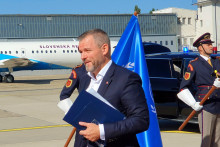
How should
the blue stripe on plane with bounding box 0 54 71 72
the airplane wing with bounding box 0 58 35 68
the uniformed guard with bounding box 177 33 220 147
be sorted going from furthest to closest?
the blue stripe on plane with bounding box 0 54 71 72, the airplane wing with bounding box 0 58 35 68, the uniformed guard with bounding box 177 33 220 147

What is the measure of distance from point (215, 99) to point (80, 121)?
3169 mm

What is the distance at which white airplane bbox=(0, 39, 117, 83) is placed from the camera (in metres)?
33.7

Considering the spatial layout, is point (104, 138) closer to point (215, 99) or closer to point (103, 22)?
point (215, 99)

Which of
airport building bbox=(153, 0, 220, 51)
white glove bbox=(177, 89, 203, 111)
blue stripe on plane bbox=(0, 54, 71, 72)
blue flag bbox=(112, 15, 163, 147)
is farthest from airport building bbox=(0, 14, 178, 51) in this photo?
white glove bbox=(177, 89, 203, 111)

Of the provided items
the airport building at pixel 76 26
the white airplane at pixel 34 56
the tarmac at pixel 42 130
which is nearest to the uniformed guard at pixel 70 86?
the tarmac at pixel 42 130

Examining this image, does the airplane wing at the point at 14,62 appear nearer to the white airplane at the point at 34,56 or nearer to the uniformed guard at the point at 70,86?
the white airplane at the point at 34,56

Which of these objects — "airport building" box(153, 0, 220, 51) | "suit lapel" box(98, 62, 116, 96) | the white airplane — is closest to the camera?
"suit lapel" box(98, 62, 116, 96)

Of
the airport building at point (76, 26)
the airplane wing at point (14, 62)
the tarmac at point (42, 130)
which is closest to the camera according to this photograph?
the tarmac at point (42, 130)

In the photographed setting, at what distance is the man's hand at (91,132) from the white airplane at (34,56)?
29.9 metres

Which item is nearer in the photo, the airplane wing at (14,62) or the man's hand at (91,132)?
the man's hand at (91,132)

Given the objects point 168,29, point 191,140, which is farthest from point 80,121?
point 168,29

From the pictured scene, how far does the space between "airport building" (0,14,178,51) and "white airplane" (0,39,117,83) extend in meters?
18.2

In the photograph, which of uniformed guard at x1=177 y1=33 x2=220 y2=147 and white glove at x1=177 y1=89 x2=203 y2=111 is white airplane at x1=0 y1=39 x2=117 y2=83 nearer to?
uniformed guard at x1=177 y1=33 x2=220 y2=147

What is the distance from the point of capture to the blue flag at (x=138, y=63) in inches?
235
